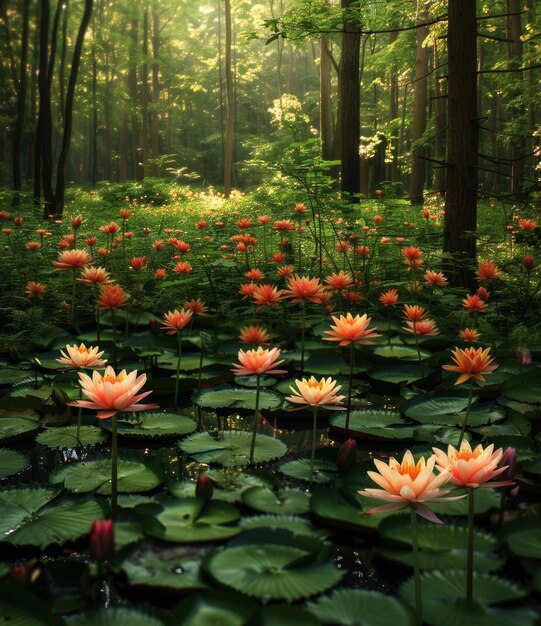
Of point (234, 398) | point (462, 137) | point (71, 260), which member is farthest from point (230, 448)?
point (462, 137)

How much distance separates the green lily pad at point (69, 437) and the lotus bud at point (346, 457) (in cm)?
92

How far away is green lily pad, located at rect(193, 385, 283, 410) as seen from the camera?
248cm

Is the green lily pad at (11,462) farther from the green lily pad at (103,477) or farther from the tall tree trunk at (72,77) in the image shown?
the tall tree trunk at (72,77)

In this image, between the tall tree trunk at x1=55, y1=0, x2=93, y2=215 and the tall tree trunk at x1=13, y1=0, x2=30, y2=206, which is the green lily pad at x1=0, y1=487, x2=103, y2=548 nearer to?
the tall tree trunk at x1=13, y1=0, x2=30, y2=206

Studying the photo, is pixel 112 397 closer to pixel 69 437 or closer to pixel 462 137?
pixel 69 437

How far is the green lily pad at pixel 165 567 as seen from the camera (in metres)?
1.21


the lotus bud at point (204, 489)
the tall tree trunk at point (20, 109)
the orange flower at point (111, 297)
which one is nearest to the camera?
the lotus bud at point (204, 489)

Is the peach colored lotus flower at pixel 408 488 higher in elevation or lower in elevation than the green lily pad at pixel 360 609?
higher

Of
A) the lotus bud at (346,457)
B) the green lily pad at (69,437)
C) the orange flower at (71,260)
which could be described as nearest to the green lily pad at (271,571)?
the lotus bud at (346,457)

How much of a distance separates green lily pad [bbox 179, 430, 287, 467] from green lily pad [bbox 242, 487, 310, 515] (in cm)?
26

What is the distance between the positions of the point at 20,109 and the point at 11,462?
216 inches

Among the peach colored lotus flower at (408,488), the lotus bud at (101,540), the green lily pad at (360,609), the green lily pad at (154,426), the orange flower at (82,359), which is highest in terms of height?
the orange flower at (82,359)

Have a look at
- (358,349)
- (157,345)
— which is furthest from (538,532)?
(157,345)

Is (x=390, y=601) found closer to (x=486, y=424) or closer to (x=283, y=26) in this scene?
(x=486, y=424)
